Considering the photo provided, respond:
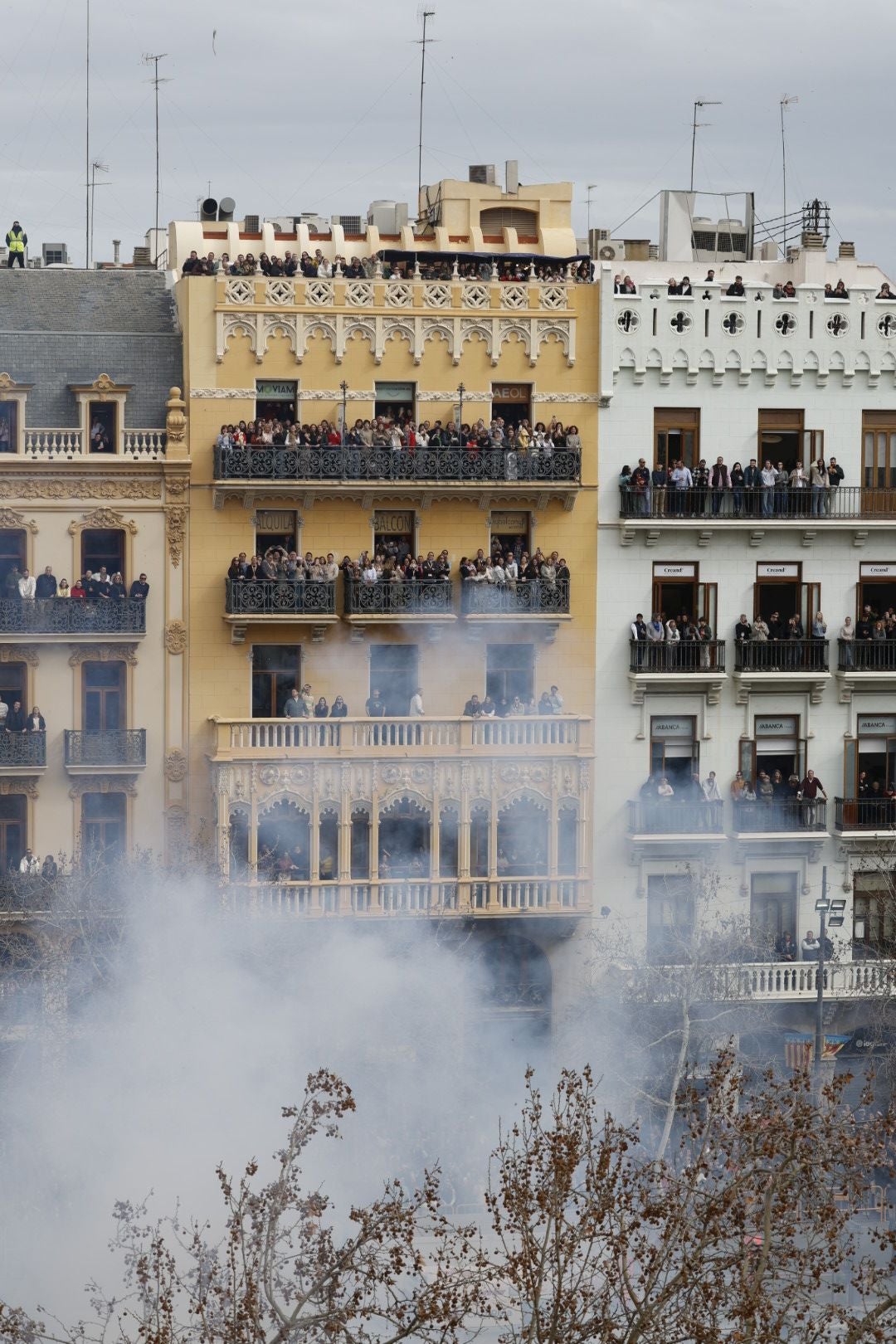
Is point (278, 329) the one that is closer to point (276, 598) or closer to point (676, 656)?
point (276, 598)

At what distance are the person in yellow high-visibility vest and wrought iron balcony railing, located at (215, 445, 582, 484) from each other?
8.02m

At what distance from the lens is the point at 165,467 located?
183 ft

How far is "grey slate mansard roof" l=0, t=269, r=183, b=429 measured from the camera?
184ft

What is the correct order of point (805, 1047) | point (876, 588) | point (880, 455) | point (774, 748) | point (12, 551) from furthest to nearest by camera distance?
1. point (876, 588)
2. point (880, 455)
3. point (774, 748)
4. point (805, 1047)
5. point (12, 551)

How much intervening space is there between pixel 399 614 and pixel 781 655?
329 inches

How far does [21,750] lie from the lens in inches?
2170

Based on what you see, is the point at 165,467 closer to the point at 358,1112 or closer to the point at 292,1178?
the point at 358,1112

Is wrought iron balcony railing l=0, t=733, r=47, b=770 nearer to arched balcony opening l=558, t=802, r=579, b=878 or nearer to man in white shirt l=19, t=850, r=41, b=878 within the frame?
man in white shirt l=19, t=850, r=41, b=878

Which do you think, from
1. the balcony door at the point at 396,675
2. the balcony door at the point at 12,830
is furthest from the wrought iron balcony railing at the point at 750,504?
the balcony door at the point at 12,830

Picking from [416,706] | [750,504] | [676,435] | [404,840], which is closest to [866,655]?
[750,504]

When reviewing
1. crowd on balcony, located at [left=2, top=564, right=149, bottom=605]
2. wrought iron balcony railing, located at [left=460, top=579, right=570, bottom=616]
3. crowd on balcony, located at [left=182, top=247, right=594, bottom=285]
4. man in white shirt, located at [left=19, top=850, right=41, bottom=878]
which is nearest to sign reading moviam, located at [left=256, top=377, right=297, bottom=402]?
crowd on balcony, located at [left=182, top=247, right=594, bottom=285]

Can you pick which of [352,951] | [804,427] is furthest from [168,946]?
[804,427]

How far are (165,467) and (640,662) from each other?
10.7 meters

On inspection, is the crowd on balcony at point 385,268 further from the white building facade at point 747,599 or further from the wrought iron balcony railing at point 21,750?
the wrought iron balcony railing at point 21,750
